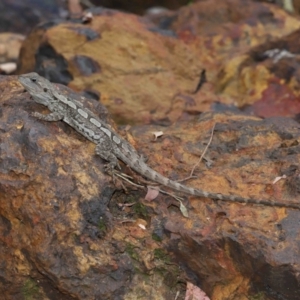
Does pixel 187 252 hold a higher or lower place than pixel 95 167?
lower

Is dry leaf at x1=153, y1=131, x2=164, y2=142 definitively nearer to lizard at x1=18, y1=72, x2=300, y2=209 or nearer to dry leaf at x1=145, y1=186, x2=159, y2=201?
lizard at x1=18, y1=72, x2=300, y2=209

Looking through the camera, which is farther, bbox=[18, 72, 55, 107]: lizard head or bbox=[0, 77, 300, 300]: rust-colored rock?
bbox=[18, 72, 55, 107]: lizard head

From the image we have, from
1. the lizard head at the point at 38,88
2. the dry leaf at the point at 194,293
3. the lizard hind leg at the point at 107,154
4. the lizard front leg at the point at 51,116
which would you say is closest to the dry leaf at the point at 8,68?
Answer: the lizard head at the point at 38,88

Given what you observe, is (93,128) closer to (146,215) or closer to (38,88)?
(38,88)

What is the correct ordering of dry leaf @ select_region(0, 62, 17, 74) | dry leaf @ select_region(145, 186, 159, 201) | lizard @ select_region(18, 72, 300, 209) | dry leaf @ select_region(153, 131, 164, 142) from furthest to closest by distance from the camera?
dry leaf @ select_region(0, 62, 17, 74) → dry leaf @ select_region(153, 131, 164, 142) → lizard @ select_region(18, 72, 300, 209) → dry leaf @ select_region(145, 186, 159, 201)

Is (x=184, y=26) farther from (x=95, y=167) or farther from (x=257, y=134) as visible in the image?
(x=95, y=167)

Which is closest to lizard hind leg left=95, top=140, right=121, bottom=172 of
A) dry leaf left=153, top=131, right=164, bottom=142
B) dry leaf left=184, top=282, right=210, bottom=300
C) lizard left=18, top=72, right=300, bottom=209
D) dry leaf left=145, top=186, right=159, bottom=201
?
lizard left=18, top=72, right=300, bottom=209

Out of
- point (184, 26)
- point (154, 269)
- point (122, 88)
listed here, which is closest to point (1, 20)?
point (184, 26)

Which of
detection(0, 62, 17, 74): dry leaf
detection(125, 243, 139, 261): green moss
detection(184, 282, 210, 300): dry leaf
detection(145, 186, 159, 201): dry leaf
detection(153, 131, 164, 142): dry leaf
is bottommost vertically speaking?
detection(0, 62, 17, 74): dry leaf
